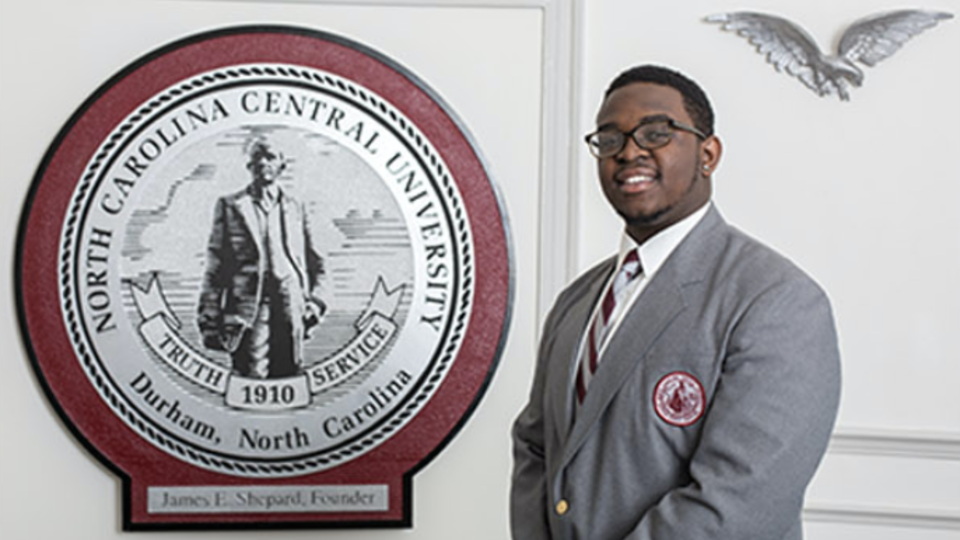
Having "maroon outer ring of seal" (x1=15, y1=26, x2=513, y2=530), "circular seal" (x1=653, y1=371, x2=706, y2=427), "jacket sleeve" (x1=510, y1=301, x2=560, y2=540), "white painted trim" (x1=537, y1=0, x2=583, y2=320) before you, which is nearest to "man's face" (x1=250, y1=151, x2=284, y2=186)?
"maroon outer ring of seal" (x1=15, y1=26, x2=513, y2=530)

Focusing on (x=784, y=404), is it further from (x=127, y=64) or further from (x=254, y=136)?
(x=127, y=64)

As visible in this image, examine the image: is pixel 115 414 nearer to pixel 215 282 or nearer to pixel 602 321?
pixel 215 282

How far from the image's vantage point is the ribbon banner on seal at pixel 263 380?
2.42 meters

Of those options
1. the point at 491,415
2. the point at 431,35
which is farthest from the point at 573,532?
the point at 431,35

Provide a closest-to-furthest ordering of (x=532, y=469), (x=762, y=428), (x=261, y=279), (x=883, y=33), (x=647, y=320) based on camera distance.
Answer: (x=762, y=428), (x=647, y=320), (x=532, y=469), (x=883, y=33), (x=261, y=279)

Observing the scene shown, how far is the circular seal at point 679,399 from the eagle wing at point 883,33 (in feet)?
3.97

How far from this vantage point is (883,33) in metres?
2.33

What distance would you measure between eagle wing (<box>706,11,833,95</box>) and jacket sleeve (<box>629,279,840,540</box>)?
1094 millimetres

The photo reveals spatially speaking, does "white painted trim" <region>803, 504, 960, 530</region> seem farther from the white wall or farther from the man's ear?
the man's ear

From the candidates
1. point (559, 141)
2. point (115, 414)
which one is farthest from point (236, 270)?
point (559, 141)

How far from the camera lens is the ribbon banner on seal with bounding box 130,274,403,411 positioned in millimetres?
2416

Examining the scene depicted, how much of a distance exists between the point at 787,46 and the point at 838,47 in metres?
0.10

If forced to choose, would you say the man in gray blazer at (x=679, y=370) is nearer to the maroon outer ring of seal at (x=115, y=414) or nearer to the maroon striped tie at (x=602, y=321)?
the maroon striped tie at (x=602, y=321)

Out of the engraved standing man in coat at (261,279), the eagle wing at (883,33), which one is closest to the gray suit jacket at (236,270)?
the engraved standing man in coat at (261,279)
